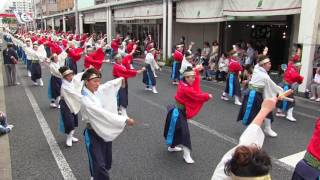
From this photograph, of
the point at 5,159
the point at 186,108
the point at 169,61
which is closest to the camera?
the point at 186,108

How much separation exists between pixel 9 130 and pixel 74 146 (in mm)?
1839

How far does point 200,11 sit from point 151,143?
10.6 m

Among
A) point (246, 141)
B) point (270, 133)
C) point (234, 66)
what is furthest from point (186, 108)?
point (234, 66)

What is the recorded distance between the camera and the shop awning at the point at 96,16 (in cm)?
2725

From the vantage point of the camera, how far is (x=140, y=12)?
2056 cm

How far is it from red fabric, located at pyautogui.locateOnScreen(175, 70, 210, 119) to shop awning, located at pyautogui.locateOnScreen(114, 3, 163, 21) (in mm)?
13670

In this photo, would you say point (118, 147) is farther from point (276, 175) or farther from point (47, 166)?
point (276, 175)

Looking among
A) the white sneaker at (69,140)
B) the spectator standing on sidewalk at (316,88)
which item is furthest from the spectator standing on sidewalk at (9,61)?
the spectator standing on sidewalk at (316,88)

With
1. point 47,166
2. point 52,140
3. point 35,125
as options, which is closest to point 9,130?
point 35,125

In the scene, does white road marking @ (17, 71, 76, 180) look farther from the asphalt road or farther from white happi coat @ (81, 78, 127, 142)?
white happi coat @ (81, 78, 127, 142)

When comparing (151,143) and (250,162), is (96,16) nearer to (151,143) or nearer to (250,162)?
(151,143)

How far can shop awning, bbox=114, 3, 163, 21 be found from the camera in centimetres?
1848

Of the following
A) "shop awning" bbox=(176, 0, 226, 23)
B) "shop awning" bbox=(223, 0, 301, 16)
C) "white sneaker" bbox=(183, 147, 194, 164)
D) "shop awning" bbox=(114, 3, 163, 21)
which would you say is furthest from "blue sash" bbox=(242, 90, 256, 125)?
"shop awning" bbox=(114, 3, 163, 21)

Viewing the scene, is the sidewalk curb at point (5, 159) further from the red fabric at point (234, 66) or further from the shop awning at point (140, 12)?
the shop awning at point (140, 12)
